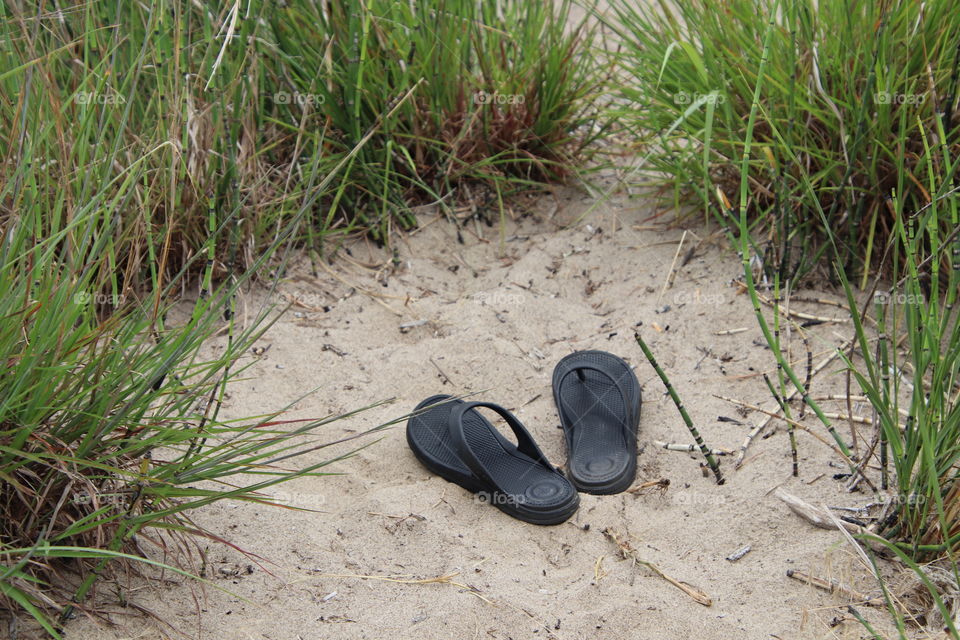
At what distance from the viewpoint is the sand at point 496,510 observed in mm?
1690

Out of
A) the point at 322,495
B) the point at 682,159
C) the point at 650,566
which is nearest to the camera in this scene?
the point at 650,566

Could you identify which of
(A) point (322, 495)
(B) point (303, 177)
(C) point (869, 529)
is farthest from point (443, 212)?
(C) point (869, 529)

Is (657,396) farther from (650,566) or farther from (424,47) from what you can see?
(424,47)

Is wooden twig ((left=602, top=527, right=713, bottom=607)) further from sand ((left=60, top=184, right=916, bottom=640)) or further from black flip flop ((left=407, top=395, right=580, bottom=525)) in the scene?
black flip flop ((left=407, top=395, right=580, bottom=525))

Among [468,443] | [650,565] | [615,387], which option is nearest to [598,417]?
[615,387]

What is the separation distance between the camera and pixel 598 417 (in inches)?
95.0

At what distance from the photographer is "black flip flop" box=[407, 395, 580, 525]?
206 centimetres

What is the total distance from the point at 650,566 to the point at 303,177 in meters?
1.56

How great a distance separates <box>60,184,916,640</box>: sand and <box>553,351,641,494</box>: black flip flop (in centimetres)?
5

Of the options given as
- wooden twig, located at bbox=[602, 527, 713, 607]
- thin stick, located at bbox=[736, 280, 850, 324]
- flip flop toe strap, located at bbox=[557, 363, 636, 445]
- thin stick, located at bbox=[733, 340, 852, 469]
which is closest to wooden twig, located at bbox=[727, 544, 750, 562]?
wooden twig, located at bbox=[602, 527, 713, 607]

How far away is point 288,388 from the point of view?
2.44 m

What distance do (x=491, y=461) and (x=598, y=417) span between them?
0.35 metres

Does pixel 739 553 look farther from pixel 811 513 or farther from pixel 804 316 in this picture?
pixel 804 316

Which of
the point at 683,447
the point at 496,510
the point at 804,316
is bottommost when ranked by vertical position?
the point at 496,510
